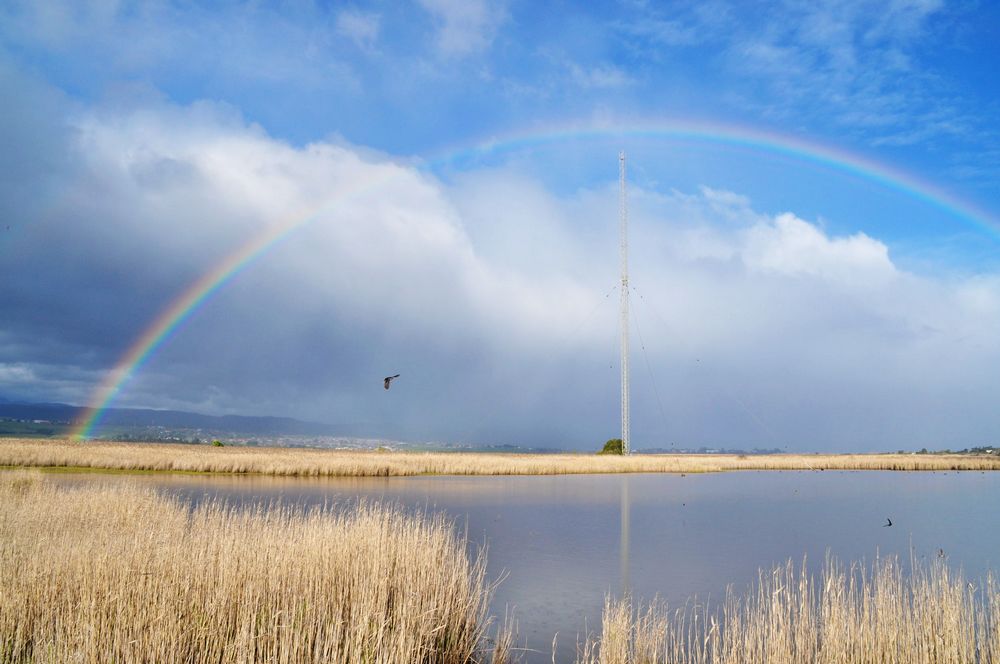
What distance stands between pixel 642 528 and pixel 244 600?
50.3 feet

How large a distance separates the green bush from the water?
97.3 feet

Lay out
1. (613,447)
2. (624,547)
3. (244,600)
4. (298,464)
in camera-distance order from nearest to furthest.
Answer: (244,600), (624,547), (298,464), (613,447)

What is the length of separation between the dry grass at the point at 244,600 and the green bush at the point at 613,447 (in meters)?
61.8

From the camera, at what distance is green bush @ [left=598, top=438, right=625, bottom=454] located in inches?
2784

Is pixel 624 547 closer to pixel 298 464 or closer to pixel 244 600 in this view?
pixel 244 600

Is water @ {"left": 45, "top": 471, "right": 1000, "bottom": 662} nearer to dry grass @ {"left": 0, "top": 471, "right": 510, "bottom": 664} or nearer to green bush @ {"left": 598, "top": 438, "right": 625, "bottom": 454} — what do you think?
dry grass @ {"left": 0, "top": 471, "right": 510, "bottom": 664}

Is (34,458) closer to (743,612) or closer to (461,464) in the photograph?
(461,464)

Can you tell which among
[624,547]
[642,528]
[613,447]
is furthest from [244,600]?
[613,447]

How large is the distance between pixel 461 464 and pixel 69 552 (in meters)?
38.6

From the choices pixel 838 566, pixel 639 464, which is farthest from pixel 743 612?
pixel 639 464

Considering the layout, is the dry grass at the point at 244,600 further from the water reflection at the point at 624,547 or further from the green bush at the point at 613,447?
the green bush at the point at 613,447

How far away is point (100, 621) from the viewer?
7105 millimetres

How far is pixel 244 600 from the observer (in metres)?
8.03

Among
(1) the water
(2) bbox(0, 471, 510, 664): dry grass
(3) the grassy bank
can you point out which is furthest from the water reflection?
(3) the grassy bank
